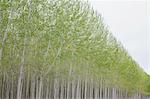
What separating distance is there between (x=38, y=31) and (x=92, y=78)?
21.1 metres

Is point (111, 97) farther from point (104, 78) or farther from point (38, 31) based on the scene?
point (38, 31)

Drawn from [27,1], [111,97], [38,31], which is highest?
[27,1]

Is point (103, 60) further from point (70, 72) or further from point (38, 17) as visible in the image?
point (38, 17)

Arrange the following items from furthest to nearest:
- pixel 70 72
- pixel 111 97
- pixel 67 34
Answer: pixel 111 97
pixel 70 72
pixel 67 34

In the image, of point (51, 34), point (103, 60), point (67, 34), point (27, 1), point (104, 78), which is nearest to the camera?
point (27, 1)

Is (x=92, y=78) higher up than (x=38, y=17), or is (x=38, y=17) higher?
(x=38, y=17)

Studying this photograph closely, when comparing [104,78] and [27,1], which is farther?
[104,78]

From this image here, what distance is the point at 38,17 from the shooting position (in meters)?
23.3

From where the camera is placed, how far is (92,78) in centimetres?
4384

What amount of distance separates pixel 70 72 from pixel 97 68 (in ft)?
24.2

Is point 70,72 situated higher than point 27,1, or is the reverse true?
point 27,1

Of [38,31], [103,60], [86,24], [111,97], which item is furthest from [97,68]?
[111,97]

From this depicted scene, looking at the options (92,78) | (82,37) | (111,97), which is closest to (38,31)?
(82,37)

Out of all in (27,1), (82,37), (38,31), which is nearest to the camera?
(27,1)
